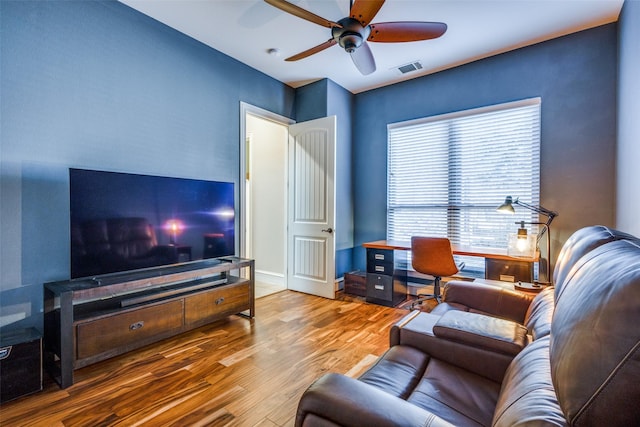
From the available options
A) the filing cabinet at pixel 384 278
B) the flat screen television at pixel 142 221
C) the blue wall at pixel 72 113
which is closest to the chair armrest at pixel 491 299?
the filing cabinet at pixel 384 278

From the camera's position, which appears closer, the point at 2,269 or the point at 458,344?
the point at 458,344

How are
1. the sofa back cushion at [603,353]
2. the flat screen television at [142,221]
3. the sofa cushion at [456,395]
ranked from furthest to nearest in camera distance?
the flat screen television at [142,221] → the sofa cushion at [456,395] → the sofa back cushion at [603,353]

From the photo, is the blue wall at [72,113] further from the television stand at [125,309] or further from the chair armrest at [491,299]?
the chair armrest at [491,299]

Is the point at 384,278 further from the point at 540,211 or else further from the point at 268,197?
the point at 268,197

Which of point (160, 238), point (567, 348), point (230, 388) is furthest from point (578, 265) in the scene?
point (160, 238)

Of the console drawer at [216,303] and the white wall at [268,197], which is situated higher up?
the white wall at [268,197]

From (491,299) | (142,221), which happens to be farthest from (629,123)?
(142,221)

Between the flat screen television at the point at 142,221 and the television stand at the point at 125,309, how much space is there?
0.14m

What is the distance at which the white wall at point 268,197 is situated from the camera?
4418mm

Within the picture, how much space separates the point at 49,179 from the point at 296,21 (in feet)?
7.67

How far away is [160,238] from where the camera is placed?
2541mm

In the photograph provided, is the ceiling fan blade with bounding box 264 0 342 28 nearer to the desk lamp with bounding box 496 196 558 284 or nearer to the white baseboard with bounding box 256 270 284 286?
the desk lamp with bounding box 496 196 558 284

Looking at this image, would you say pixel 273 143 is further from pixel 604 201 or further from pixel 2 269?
pixel 604 201

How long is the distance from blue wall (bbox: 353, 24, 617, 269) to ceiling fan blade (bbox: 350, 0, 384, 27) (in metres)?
2.07
